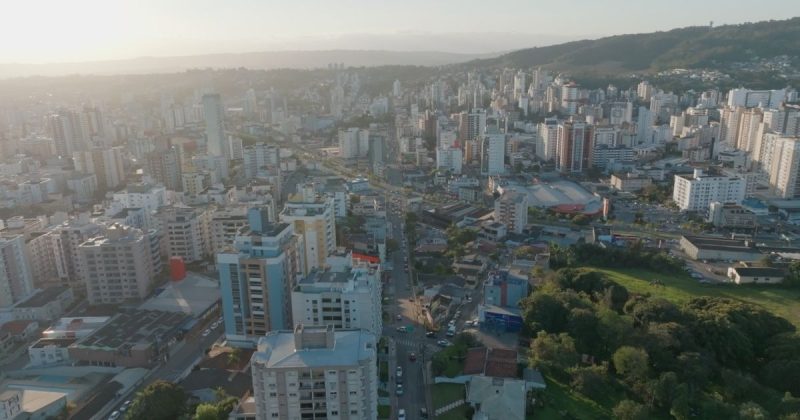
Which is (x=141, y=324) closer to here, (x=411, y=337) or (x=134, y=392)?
(x=134, y=392)

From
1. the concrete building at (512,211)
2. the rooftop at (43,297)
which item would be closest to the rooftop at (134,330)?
the rooftop at (43,297)

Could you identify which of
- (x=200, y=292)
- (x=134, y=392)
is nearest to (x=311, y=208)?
(x=200, y=292)

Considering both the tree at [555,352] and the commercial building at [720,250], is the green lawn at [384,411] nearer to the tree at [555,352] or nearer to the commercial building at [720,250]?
the tree at [555,352]

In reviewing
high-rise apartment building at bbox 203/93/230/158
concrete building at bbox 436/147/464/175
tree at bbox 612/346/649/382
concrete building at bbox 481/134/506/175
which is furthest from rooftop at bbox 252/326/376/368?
high-rise apartment building at bbox 203/93/230/158

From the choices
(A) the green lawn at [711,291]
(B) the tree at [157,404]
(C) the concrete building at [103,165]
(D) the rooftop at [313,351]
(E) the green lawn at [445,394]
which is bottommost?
(A) the green lawn at [711,291]

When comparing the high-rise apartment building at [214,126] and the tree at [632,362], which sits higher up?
the high-rise apartment building at [214,126]

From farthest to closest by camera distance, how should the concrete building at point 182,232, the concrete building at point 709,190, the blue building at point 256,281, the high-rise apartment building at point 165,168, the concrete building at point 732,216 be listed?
1. the high-rise apartment building at point 165,168
2. the concrete building at point 709,190
3. the concrete building at point 732,216
4. the concrete building at point 182,232
5. the blue building at point 256,281

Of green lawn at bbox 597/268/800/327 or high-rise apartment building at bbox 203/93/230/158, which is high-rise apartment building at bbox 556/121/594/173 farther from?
high-rise apartment building at bbox 203/93/230/158
